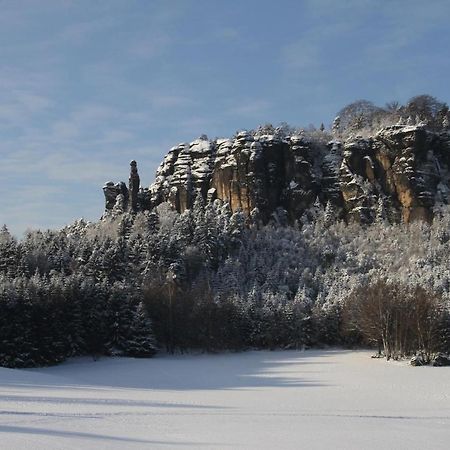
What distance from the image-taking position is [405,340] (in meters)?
57.5

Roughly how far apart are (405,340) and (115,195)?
86753 millimetres

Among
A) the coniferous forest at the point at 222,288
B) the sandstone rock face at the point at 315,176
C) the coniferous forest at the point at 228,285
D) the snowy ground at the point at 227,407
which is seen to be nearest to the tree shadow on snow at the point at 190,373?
the snowy ground at the point at 227,407

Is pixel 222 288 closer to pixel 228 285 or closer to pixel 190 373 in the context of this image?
pixel 228 285

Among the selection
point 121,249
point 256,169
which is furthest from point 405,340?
point 256,169

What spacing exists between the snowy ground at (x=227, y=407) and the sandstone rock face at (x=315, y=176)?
2556 inches

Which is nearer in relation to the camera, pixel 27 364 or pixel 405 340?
pixel 27 364

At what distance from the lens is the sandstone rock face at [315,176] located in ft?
361

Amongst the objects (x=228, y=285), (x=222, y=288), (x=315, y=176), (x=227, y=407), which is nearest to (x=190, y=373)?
(x=227, y=407)

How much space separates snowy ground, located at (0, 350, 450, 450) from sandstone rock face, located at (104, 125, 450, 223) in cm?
6492

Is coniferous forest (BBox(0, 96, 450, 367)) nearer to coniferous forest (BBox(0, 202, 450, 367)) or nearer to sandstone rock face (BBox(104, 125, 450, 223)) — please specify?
coniferous forest (BBox(0, 202, 450, 367))

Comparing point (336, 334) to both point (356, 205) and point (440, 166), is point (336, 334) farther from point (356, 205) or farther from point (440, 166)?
point (440, 166)

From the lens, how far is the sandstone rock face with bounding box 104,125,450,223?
110 m

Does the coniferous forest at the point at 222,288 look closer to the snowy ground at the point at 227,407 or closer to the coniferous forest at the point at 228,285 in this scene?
the coniferous forest at the point at 228,285

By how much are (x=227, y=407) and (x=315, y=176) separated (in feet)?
325
